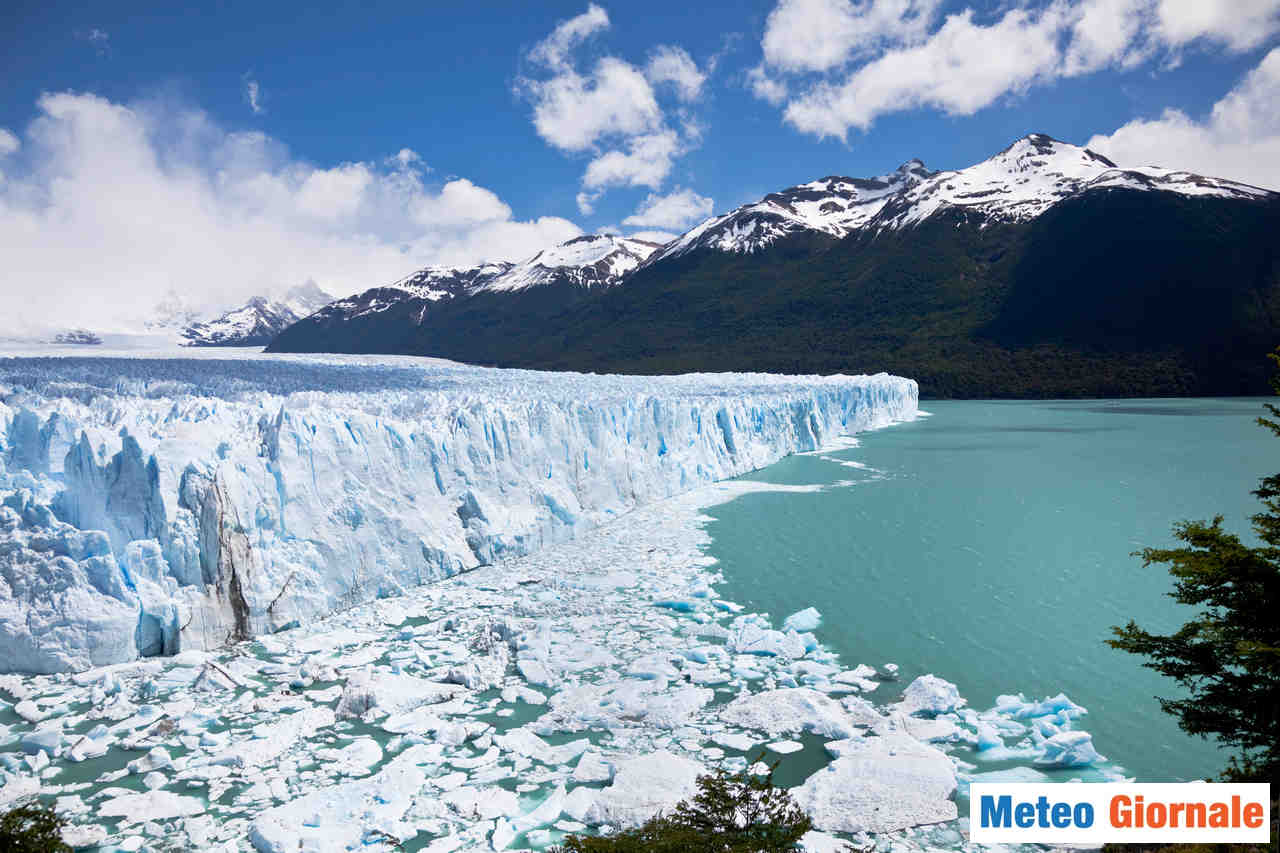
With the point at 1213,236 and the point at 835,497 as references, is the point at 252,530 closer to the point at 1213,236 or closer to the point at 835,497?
the point at 835,497

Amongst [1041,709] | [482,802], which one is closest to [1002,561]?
[1041,709]

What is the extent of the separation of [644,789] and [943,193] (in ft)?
419

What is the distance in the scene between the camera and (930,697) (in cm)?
637

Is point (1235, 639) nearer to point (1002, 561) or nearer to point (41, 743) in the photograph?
point (1002, 561)

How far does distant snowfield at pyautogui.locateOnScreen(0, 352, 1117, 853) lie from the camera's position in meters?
4.86

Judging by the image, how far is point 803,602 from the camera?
963cm

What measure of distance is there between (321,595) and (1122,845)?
28.2 ft

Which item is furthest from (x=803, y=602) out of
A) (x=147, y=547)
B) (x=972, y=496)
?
(x=972, y=496)

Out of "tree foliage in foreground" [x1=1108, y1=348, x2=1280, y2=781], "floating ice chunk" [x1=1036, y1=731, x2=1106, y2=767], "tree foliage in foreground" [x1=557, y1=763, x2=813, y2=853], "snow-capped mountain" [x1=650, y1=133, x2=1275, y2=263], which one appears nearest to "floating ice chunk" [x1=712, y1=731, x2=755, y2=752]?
"tree foliage in foreground" [x1=557, y1=763, x2=813, y2=853]

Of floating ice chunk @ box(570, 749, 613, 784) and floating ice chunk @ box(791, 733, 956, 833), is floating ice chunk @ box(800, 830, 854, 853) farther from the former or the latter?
floating ice chunk @ box(570, 749, 613, 784)

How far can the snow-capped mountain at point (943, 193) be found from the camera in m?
92.4

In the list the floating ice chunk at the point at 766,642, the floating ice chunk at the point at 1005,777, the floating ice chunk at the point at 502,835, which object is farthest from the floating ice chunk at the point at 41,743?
the floating ice chunk at the point at 1005,777

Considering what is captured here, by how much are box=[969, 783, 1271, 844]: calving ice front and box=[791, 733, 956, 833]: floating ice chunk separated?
0.95ft

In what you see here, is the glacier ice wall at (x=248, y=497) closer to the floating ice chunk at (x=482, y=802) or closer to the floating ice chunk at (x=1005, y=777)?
the floating ice chunk at (x=482, y=802)
